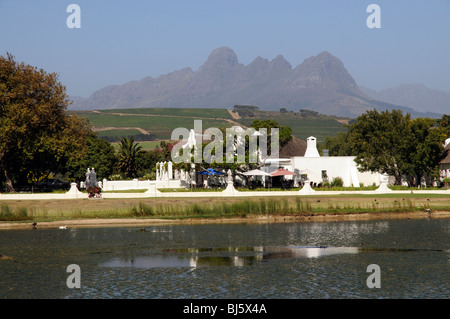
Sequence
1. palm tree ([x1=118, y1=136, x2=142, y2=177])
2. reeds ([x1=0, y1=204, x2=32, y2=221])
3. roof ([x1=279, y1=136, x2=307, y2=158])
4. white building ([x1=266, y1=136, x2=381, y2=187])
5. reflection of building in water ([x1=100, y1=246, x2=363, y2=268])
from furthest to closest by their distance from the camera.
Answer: palm tree ([x1=118, y1=136, x2=142, y2=177]), roof ([x1=279, y1=136, x2=307, y2=158]), white building ([x1=266, y1=136, x2=381, y2=187]), reeds ([x1=0, y1=204, x2=32, y2=221]), reflection of building in water ([x1=100, y1=246, x2=363, y2=268])

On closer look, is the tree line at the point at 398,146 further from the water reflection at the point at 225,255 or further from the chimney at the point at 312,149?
the water reflection at the point at 225,255

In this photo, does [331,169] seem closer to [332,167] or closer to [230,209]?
[332,167]

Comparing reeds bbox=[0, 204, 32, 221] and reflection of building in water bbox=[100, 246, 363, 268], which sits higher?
reeds bbox=[0, 204, 32, 221]

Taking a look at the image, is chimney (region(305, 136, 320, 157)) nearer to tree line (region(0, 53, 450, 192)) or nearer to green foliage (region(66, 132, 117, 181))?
tree line (region(0, 53, 450, 192))

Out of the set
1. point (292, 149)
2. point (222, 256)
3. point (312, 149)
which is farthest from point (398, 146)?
point (222, 256)

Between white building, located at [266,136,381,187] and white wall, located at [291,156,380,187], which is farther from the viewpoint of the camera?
white wall, located at [291,156,380,187]

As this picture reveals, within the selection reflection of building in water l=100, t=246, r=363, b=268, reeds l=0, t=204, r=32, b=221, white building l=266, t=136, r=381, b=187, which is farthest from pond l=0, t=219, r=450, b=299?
white building l=266, t=136, r=381, b=187

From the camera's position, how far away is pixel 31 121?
62438 millimetres

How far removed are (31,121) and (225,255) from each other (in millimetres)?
37511

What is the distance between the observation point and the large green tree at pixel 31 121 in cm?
6178

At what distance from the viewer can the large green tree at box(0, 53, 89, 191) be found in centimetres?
6178

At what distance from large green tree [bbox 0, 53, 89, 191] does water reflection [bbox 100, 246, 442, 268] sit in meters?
34.3

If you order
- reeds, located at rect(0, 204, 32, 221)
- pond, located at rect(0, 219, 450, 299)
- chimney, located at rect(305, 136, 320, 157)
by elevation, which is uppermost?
chimney, located at rect(305, 136, 320, 157)

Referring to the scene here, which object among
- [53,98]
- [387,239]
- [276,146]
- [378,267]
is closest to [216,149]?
[276,146]
